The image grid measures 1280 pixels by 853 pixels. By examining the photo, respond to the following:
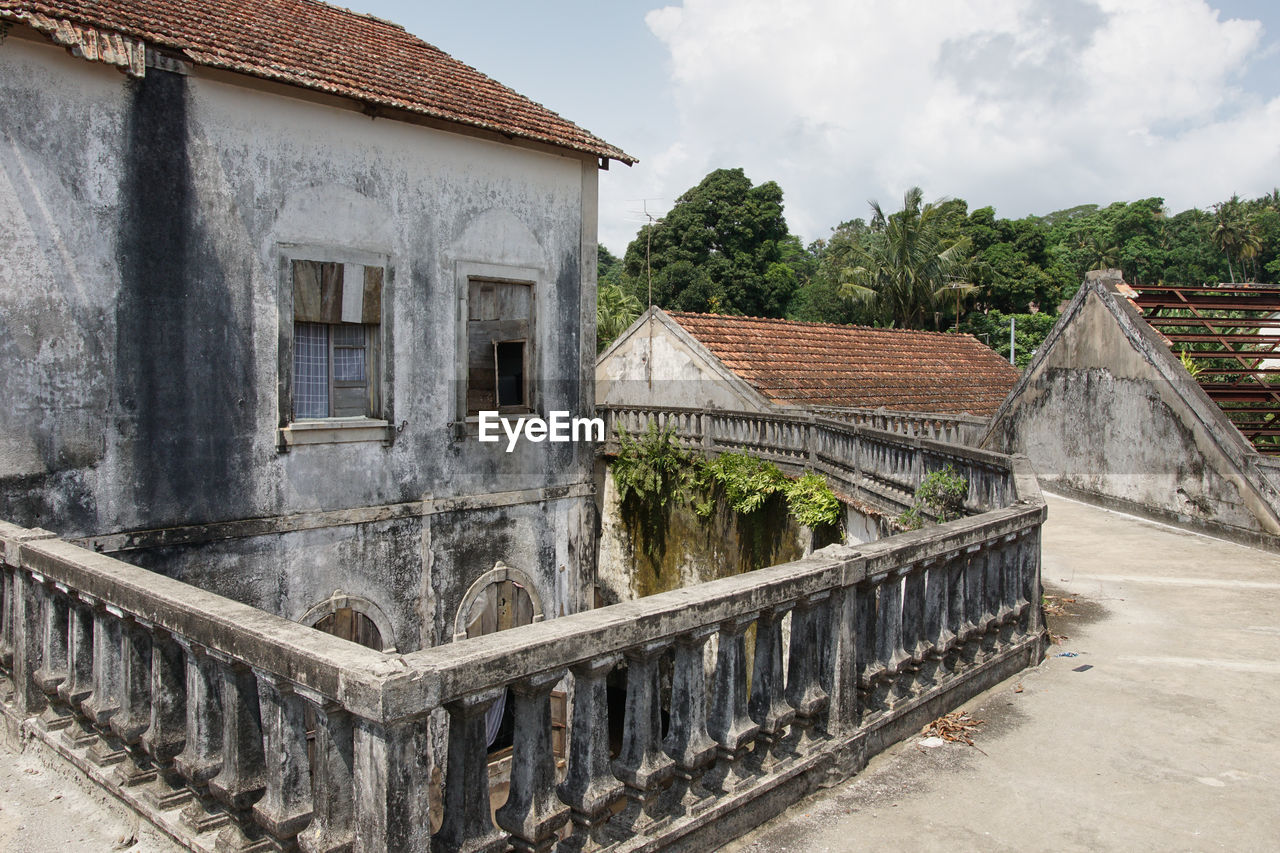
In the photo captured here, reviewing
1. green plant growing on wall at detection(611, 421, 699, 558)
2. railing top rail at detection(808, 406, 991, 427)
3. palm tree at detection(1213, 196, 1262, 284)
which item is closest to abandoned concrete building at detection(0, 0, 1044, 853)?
railing top rail at detection(808, 406, 991, 427)

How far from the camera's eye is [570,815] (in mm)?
3053

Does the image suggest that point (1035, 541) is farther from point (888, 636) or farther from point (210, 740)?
point (210, 740)

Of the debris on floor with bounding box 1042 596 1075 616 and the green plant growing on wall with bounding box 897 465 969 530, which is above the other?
the green plant growing on wall with bounding box 897 465 969 530

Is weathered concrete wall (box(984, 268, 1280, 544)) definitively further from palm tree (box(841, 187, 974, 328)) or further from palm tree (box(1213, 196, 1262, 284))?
palm tree (box(1213, 196, 1262, 284))

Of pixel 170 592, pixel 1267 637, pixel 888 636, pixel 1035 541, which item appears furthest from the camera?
pixel 1267 637

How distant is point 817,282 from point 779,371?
30.8 metres

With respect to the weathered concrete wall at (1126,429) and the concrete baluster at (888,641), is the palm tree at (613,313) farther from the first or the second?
the concrete baluster at (888,641)

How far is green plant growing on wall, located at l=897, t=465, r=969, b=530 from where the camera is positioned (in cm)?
786

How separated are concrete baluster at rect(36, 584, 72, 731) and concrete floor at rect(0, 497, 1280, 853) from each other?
252 millimetres

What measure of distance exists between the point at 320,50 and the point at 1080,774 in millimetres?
10032

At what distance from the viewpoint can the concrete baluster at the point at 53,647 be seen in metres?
4.11

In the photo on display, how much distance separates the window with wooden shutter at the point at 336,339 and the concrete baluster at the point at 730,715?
6.87 meters

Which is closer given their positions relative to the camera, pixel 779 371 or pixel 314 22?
pixel 314 22

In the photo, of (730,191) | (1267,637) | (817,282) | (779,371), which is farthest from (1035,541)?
(817,282)
